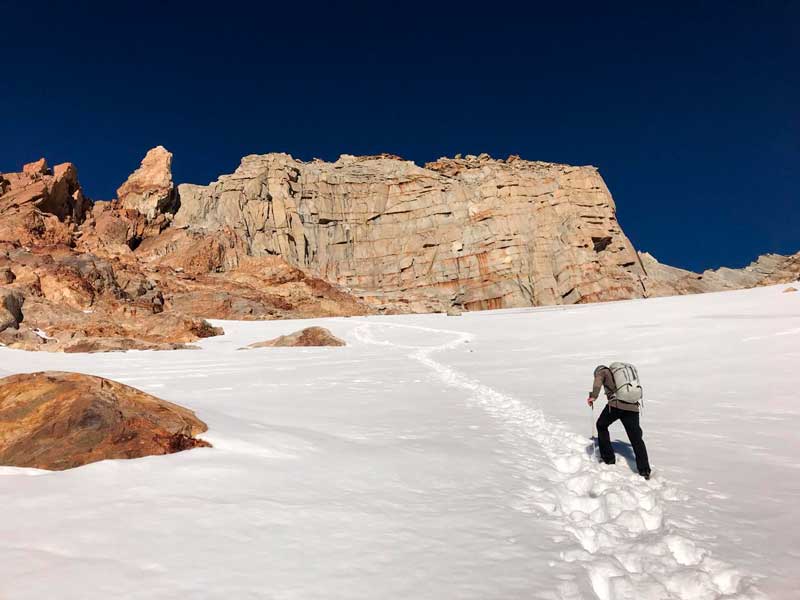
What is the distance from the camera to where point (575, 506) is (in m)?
4.43

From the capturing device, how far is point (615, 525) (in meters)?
3.99

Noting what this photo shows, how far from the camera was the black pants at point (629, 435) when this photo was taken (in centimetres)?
524

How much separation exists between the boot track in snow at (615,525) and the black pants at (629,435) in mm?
186

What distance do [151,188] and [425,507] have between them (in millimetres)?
85151

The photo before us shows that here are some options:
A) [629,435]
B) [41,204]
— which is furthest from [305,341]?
[41,204]

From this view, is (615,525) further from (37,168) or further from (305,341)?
(37,168)

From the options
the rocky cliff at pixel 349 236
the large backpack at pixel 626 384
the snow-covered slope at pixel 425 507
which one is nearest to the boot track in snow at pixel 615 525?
the snow-covered slope at pixel 425 507

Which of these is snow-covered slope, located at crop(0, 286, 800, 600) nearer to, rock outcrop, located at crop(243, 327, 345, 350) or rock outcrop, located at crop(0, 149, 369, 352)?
rock outcrop, located at crop(243, 327, 345, 350)

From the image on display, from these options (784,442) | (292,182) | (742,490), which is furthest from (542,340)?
(292,182)

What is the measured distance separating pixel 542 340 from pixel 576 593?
21.7m

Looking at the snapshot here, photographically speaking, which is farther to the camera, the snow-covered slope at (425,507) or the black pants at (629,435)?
the black pants at (629,435)

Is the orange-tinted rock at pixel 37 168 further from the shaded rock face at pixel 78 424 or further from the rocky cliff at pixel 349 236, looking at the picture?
the shaded rock face at pixel 78 424

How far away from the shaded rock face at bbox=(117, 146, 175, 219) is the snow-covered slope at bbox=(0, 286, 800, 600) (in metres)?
75.2

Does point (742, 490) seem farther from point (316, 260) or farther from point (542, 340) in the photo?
point (316, 260)
